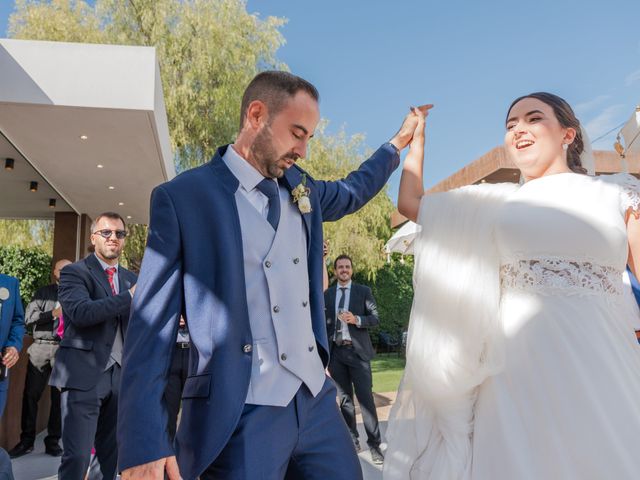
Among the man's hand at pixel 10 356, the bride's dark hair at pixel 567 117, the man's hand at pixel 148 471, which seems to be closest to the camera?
the man's hand at pixel 148 471

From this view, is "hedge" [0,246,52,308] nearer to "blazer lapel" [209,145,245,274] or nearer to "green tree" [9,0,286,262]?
"green tree" [9,0,286,262]

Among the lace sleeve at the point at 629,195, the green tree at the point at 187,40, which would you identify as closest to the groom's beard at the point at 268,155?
the lace sleeve at the point at 629,195

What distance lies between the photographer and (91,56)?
24.9ft

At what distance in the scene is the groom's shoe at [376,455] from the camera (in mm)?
5975

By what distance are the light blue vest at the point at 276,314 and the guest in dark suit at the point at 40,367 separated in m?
5.70

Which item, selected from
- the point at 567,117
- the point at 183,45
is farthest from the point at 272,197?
the point at 183,45

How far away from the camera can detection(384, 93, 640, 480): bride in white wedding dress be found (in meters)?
2.10

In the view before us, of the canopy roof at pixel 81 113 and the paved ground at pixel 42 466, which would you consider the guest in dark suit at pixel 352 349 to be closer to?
the paved ground at pixel 42 466

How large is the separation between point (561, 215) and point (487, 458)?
0.97m

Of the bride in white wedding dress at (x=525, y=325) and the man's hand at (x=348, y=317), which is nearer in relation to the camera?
the bride in white wedding dress at (x=525, y=325)

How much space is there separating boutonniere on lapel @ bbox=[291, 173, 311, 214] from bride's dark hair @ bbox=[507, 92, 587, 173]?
1.09 m

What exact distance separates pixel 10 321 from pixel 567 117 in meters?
4.20

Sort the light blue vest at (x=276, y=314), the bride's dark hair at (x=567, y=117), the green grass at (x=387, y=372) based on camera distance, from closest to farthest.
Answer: the light blue vest at (x=276, y=314), the bride's dark hair at (x=567, y=117), the green grass at (x=387, y=372)

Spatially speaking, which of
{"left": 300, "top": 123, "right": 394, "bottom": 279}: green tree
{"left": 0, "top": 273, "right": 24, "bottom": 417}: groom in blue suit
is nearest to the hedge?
{"left": 300, "top": 123, "right": 394, "bottom": 279}: green tree
